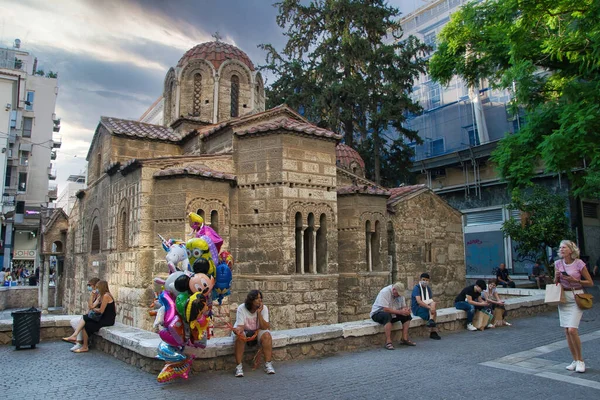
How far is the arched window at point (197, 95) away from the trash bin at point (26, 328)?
986 cm

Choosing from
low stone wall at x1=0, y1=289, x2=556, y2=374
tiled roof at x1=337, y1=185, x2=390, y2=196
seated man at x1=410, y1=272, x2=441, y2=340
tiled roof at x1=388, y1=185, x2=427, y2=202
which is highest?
tiled roof at x1=388, y1=185, x2=427, y2=202

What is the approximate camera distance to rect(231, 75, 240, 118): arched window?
16703 mm

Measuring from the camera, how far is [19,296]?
862 inches

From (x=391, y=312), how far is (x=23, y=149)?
35857 millimetres

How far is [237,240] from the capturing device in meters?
11.2

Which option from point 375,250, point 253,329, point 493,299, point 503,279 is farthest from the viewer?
point 503,279

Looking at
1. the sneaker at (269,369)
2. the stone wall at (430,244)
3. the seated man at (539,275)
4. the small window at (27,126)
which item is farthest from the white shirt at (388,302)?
the small window at (27,126)

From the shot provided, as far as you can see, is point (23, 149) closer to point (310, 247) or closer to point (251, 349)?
point (310, 247)

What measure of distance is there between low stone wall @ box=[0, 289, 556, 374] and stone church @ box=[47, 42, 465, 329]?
9.07 feet

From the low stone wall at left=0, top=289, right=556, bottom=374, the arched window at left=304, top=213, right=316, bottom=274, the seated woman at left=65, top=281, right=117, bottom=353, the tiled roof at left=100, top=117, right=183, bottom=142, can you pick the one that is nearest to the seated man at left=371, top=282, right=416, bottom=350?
the low stone wall at left=0, top=289, right=556, bottom=374

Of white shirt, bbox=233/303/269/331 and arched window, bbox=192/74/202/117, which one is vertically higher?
arched window, bbox=192/74/202/117

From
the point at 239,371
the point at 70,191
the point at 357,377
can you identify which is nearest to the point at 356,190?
the point at 357,377

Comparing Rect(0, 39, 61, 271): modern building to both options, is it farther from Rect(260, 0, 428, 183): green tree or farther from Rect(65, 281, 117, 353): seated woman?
Rect(65, 281, 117, 353): seated woman

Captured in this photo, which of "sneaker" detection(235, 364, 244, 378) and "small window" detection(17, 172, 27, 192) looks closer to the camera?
"sneaker" detection(235, 364, 244, 378)
